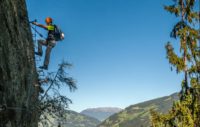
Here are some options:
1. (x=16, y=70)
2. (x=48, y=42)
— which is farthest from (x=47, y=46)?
(x=16, y=70)

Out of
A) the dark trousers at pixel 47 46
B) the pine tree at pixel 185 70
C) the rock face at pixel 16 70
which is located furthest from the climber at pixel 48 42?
the pine tree at pixel 185 70

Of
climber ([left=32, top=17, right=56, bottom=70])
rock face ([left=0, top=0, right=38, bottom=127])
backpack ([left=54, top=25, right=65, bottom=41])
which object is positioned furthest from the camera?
backpack ([left=54, top=25, right=65, bottom=41])

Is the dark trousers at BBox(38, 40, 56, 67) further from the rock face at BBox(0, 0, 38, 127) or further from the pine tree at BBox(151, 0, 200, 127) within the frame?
the pine tree at BBox(151, 0, 200, 127)

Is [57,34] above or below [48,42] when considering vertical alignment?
above

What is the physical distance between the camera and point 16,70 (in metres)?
11.3

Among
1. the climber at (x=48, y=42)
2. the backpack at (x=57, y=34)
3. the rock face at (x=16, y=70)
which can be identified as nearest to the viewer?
the rock face at (x=16, y=70)

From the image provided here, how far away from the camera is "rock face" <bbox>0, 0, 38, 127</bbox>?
988cm

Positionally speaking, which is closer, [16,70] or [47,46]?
[16,70]

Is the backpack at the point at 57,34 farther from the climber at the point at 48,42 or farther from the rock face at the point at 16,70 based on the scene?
the rock face at the point at 16,70

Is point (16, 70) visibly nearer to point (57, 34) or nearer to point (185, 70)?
point (57, 34)

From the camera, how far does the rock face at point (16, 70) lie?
389 inches

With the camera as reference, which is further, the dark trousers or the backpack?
the backpack

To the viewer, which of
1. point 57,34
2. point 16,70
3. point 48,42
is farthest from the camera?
point 57,34

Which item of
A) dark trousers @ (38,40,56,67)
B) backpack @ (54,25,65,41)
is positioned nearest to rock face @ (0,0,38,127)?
dark trousers @ (38,40,56,67)
